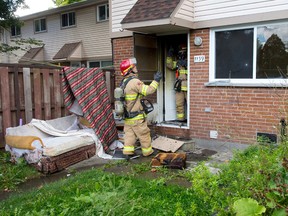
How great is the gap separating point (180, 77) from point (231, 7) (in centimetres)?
239


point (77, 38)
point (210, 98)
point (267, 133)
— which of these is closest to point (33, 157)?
point (210, 98)

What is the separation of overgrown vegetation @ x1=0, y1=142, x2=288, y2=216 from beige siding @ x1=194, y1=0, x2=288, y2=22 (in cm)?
362

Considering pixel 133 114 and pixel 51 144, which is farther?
pixel 133 114

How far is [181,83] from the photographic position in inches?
334

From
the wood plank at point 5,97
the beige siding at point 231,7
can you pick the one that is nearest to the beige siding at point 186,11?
the beige siding at point 231,7

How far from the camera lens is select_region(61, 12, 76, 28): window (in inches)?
754

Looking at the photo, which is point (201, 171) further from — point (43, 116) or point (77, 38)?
point (77, 38)

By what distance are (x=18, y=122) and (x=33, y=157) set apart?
1434 mm

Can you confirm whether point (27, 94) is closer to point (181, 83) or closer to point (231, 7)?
point (181, 83)

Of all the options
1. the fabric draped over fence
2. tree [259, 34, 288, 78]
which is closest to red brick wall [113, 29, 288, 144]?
tree [259, 34, 288, 78]

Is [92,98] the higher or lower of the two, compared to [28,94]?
lower

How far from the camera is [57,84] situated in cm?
770

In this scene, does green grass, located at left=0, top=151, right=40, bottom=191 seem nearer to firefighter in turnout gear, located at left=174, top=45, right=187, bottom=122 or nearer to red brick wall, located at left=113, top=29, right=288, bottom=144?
red brick wall, located at left=113, top=29, right=288, bottom=144

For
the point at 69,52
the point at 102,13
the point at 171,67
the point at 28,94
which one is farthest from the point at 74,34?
the point at 28,94
